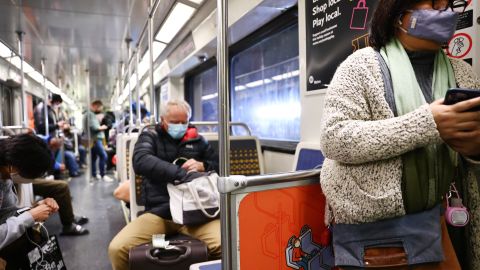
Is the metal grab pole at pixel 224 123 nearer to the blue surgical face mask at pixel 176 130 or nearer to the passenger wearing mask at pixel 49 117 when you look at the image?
the blue surgical face mask at pixel 176 130

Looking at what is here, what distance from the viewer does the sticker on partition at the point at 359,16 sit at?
1.85m

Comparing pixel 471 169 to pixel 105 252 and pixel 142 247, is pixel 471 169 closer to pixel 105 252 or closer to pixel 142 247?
pixel 142 247

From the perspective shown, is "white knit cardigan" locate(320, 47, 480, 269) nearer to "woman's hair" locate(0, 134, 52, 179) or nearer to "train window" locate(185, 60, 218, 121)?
"woman's hair" locate(0, 134, 52, 179)

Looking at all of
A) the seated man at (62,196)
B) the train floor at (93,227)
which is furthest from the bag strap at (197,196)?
the seated man at (62,196)

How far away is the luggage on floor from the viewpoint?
1859 mm

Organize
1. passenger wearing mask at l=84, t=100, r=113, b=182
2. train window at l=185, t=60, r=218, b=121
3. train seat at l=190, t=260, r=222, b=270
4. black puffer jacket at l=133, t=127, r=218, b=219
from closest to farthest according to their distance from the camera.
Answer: train seat at l=190, t=260, r=222, b=270 → black puffer jacket at l=133, t=127, r=218, b=219 → train window at l=185, t=60, r=218, b=121 → passenger wearing mask at l=84, t=100, r=113, b=182

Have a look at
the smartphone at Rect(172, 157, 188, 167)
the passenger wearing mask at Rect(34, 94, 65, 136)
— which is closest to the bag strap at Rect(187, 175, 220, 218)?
the smartphone at Rect(172, 157, 188, 167)

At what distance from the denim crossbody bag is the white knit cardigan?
0.13ft

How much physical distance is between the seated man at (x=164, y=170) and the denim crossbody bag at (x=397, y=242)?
1.27 metres

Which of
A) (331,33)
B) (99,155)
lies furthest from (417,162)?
(99,155)

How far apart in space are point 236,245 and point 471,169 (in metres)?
0.77

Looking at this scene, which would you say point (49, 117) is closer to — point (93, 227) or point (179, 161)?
point (93, 227)

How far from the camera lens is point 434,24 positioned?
1.00 meters

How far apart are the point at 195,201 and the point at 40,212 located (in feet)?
2.92
